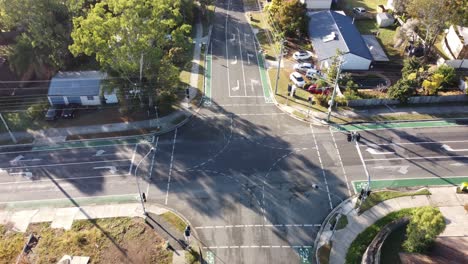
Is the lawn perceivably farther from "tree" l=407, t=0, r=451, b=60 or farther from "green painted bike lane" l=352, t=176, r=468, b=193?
"tree" l=407, t=0, r=451, b=60

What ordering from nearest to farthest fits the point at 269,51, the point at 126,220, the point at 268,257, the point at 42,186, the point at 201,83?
1. the point at 268,257
2. the point at 126,220
3. the point at 42,186
4. the point at 201,83
5. the point at 269,51

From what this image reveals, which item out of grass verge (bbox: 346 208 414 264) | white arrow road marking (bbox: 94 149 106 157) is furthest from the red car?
white arrow road marking (bbox: 94 149 106 157)

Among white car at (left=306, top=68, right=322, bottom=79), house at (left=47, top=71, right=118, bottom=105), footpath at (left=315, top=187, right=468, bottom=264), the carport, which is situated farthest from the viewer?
the carport

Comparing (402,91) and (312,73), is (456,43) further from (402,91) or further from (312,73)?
(312,73)

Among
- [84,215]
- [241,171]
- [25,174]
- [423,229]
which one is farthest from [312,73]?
[25,174]

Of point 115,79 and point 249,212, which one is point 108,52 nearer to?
point 115,79

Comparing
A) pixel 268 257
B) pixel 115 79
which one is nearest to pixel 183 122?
pixel 115 79
